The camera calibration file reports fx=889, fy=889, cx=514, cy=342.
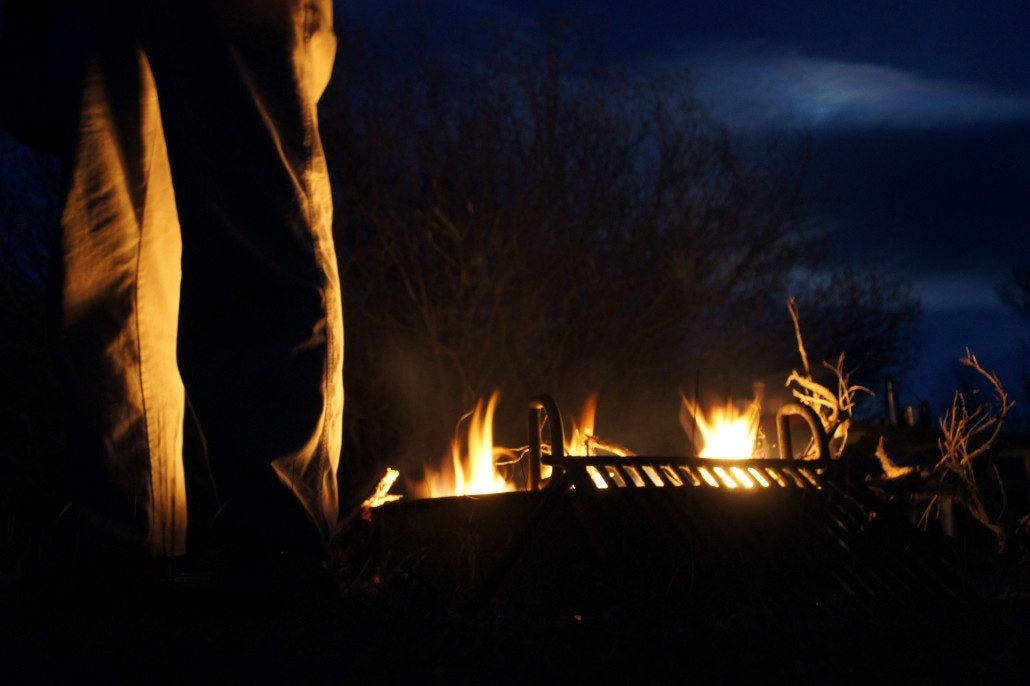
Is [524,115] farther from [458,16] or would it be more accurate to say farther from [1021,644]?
[1021,644]

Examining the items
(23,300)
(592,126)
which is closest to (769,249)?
(592,126)

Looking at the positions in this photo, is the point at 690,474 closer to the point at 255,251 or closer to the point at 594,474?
the point at 594,474

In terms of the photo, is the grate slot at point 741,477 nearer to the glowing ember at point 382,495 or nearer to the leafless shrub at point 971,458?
the leafless shrub at point 971,458

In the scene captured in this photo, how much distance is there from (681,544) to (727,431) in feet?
3.02

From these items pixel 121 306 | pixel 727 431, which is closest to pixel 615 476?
pixel 727 431

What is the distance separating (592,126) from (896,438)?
245 centimetres

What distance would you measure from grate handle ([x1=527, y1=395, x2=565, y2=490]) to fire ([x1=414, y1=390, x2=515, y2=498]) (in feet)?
0.87

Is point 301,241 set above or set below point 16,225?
below

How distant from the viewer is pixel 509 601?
5.63 feet

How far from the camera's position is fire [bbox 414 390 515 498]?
7.93 ft

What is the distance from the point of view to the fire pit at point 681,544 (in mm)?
1635

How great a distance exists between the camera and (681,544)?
66.3 inches

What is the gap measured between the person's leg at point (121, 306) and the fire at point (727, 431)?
1425 millimetres

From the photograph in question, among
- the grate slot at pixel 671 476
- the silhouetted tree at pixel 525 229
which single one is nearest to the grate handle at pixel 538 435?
the grate slot at pixel 671 476
